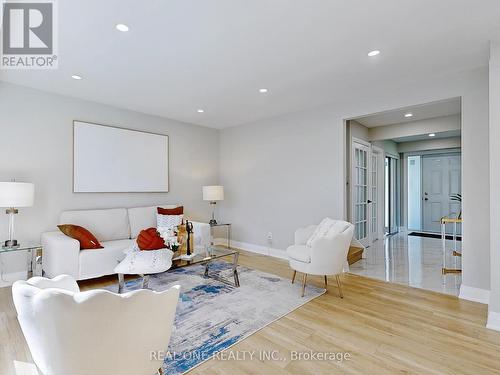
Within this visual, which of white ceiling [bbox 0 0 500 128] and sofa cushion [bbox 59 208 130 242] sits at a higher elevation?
white ceiling [bbox 0 0 500 128]

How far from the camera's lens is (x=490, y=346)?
75.8 inches

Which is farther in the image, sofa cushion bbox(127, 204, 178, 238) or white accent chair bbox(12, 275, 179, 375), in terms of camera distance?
sofa cushion bbox(127, 204, 178, 238)

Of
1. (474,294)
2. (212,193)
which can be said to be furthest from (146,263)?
(474,294)

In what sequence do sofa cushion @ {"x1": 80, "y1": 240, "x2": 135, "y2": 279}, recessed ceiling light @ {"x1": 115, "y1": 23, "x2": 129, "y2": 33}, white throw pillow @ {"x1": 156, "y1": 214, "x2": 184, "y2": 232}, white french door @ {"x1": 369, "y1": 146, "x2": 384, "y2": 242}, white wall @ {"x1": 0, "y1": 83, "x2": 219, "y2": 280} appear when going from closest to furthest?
recessed ceiling light @ {"x1": 115, "y1": 23, "x2": 129, "y2": 33}, sofa cushion @ {"x1": 80, "y1": 240, "x2": 135, "y2": 279}, white wall @ {"x1": 0, "y1": 83, "x2": 219, "y2": 280}, white throw pillow @ {"x1": 156, "y1": 214, "x2": 184, "y2": 232}, white french door @ {"x1": 369, "y1": 146, "x2": 384, "y2": 242}

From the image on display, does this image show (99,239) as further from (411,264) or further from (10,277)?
(411,264)

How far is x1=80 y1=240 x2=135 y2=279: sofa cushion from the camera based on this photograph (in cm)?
304

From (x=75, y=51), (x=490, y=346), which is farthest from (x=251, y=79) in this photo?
(x=490, y=346)

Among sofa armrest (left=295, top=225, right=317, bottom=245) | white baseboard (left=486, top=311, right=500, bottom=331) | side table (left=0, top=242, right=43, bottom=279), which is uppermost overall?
sofa armrest (left=295, top=225, right=317, bottom=245)

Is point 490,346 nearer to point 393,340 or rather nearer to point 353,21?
point 393,340

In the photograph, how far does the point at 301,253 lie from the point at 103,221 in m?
2.82

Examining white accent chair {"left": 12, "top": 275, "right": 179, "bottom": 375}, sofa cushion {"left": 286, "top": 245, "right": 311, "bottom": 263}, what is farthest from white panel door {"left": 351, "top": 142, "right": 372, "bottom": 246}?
white accent chair {"left": 12, "top": 275, "right": 179, "bottom": 375}

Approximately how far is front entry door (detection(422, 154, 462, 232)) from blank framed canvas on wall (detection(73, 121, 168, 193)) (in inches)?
261

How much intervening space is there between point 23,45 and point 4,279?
268cm

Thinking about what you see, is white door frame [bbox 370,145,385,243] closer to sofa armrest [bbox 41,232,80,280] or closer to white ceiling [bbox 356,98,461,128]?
white ceiling [bbox 356,98,461,128]
